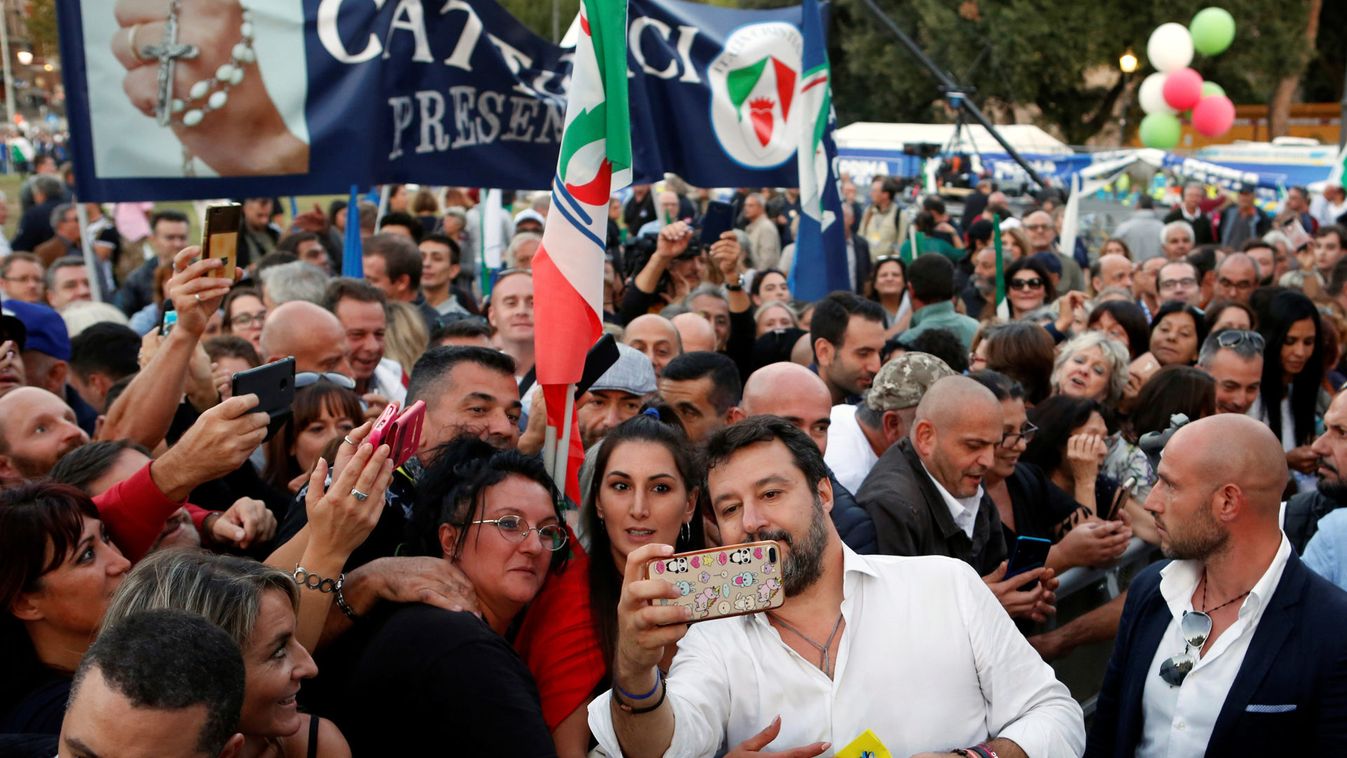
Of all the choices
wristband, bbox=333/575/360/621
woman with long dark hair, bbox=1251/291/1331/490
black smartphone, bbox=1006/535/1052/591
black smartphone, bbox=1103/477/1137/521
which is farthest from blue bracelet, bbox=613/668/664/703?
woman with long dark hair, bbox=1251/291/1331/490

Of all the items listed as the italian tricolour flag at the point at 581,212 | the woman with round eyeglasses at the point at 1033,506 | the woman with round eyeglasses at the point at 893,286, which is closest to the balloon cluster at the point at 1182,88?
the woman with round eyeglasses at the point at 893,286

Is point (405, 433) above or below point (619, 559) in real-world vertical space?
above

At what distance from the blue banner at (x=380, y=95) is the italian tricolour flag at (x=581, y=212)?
8.22 ft

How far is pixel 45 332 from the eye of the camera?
5715 mm

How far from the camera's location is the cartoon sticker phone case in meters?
2.72

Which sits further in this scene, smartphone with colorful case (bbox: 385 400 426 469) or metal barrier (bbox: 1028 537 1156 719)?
metal barrier (bbox: 1028 537 1156 719)

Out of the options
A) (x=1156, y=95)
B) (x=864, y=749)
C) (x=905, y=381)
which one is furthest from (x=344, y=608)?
(x=1156, y=95)

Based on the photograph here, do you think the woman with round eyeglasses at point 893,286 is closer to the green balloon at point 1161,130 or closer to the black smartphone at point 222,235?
the black smartphone at point 222,235

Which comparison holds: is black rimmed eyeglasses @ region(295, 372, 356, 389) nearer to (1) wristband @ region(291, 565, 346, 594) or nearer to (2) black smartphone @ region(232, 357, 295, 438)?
(2) black smartphone @ region(232, 357, 295, 438)

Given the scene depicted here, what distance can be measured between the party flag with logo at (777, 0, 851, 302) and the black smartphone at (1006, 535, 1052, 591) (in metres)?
3.49

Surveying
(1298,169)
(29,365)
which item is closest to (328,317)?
(29,365)

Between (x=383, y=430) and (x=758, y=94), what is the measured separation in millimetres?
5562

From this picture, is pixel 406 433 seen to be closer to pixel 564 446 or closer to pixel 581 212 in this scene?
pixel 564 446

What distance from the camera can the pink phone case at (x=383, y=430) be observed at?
304 centimetres
